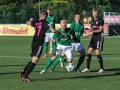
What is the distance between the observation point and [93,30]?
1470cm

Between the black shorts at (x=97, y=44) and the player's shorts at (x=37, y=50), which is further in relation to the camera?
the black shorts at (x=97, y=44)

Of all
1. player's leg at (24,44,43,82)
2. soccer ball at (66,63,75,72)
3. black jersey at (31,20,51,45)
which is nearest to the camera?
player's leg at (24,44,43,82)

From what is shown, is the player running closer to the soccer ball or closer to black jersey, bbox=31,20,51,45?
the soccer ball

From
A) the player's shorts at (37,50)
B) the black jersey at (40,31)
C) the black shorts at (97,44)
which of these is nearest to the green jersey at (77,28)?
the black shorts at (97,44)

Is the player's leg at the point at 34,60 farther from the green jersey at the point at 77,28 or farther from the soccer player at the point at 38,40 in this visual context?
the green jersey at the point at 77,28

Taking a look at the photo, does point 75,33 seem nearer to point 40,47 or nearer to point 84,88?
point 40,47

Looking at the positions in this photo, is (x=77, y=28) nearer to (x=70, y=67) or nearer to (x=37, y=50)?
(x=70, y=67)

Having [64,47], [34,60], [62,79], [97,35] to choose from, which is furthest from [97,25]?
[34,60]

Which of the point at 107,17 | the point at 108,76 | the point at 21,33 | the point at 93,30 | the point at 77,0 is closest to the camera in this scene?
the point at 108,76

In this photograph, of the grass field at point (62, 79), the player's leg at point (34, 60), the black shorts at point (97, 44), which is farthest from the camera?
the black shorts at point (97, 44)

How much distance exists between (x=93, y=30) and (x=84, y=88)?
384cm

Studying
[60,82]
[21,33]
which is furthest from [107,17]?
[60,82]

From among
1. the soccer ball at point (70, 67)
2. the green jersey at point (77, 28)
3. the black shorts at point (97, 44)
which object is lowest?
the soccer ball at point (70, 67)

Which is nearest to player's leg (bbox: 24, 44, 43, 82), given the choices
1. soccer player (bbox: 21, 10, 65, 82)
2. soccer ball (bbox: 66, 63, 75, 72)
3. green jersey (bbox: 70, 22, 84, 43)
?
soccer player (bbox: 21, 10, 65, 82)
